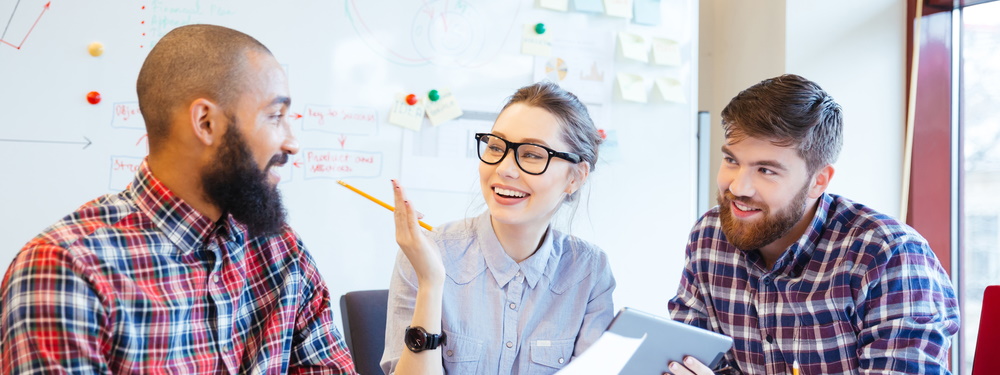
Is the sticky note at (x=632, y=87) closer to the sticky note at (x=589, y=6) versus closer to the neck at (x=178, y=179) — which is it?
the sticky note at (x=589, y=6)

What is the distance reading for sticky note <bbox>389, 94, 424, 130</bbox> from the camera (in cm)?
242

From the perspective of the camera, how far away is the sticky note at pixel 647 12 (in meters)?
2.76

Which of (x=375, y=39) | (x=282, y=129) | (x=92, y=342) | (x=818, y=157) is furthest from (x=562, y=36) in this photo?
(x=92, y=342)

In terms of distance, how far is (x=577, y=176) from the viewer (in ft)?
5.55

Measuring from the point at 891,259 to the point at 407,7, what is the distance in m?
1.56

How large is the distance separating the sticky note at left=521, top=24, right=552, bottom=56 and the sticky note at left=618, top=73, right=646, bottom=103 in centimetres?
28

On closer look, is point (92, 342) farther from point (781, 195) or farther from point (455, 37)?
point (455, 37)

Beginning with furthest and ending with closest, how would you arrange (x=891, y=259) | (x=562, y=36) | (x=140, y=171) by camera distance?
1. (x=562, y=36)
2. (x=891, y=259)
3. (x=140, y=171)

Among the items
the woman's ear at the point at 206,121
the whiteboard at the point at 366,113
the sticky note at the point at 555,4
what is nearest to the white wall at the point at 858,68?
the whiteboard at the point at 366,113

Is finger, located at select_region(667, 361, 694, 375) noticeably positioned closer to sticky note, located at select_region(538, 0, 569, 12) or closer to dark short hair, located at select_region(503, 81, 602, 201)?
dark short hair, located at select_region(503, 81, 602, 201)

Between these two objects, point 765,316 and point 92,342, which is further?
point 765,316

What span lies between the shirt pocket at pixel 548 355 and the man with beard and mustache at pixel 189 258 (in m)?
0.44

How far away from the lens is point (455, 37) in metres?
2.51

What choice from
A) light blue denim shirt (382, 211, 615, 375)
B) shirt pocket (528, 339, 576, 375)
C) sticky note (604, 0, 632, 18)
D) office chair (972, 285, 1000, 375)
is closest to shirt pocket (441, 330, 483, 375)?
light blue denim shirt (382, 211, 615, 375)
